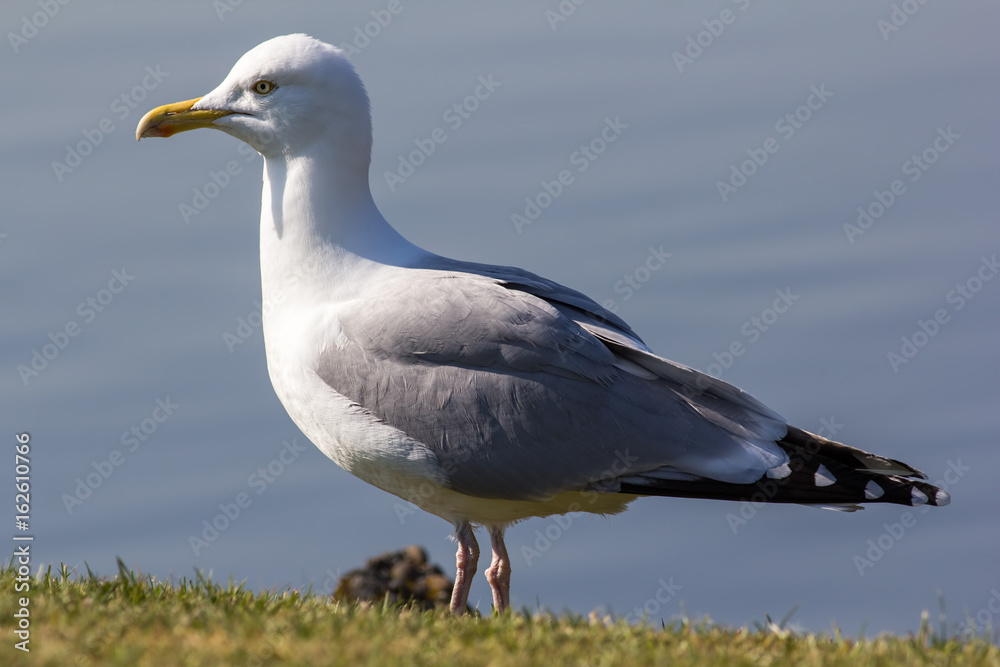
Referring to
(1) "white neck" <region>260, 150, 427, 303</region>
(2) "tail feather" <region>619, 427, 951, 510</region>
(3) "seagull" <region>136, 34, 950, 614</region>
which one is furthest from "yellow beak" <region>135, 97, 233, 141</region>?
(2) "tail feather" <region>619, 427, 951, 510</region>

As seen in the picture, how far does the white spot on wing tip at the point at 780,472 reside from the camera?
5816 millimetres

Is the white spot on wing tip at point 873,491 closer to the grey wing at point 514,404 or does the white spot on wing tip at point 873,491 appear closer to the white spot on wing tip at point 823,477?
the white spot on wing tip at point 823,477

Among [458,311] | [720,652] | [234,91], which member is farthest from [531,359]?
[234,91]

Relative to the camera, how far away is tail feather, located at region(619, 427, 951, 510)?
5820 millimetres

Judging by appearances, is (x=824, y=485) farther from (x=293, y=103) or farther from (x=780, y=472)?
(x=293, y=103)

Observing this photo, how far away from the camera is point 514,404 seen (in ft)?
19.5

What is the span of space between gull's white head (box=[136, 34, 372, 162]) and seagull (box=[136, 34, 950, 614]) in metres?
0.70

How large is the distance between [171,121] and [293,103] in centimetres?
83

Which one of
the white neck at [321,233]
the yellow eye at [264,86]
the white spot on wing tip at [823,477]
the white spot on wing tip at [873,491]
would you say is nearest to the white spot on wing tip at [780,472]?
the white spot on wing tip at [823,477]

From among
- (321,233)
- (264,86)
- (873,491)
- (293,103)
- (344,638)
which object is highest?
(264,86)

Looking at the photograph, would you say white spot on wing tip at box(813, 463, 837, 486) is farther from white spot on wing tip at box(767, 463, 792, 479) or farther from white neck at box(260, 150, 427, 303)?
white neck at box(260, 150, 427, 303)

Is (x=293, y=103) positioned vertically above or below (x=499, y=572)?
above

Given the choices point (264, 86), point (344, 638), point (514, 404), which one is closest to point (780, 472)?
point (514, 404)

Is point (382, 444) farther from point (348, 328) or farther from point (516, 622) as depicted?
point (516, 622)
